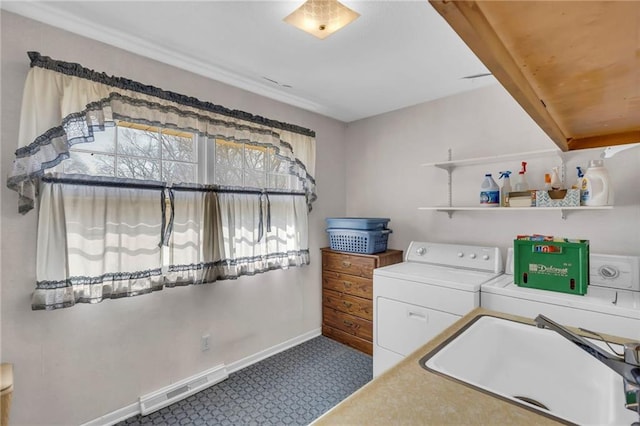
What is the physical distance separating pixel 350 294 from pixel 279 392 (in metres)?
1.08

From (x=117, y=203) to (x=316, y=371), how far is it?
1.97 meters

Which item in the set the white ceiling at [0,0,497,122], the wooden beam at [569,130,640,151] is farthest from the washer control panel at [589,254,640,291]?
the white ceiling at [0,0,497,122]

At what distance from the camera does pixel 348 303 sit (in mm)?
2896

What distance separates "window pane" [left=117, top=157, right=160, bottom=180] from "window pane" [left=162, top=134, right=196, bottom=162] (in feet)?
0.35

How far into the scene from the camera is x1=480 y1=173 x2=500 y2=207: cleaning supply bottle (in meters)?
2.28

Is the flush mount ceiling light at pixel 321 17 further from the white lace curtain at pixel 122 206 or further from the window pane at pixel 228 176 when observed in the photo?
the window pane at pixel 228 176

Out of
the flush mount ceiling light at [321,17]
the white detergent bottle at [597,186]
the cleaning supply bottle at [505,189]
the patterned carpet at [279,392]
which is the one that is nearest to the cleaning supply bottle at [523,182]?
the cleaning supply bottle at [505,189]

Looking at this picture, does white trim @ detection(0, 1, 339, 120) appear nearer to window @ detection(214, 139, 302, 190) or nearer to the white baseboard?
window @ detection(214, 139, 302, 190)

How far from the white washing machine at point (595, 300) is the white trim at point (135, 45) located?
2.33 m

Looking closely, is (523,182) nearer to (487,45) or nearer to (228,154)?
(487,45)

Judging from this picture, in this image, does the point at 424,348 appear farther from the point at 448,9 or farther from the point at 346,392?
the point at 346,392

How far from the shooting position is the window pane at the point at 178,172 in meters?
2.05

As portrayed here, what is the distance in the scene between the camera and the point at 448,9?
0.40 meters

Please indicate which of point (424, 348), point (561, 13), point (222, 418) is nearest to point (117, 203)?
point (222, 418)
